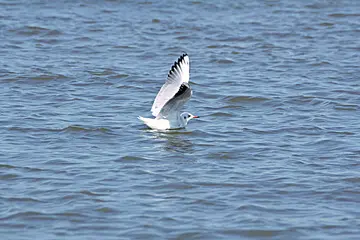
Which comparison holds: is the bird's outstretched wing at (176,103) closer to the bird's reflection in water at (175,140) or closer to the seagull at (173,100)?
the seagull at (173,100)

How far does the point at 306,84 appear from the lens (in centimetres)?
1329

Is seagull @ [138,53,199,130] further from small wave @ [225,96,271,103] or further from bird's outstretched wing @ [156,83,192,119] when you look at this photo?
small wave @ [225,96,271,103]

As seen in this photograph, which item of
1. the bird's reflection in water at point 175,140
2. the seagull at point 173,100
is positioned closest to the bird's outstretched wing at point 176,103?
the seagull at point 173,100

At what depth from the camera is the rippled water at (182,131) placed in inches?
286

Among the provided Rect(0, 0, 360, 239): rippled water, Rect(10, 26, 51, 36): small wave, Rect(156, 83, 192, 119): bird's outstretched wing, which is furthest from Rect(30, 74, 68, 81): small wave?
Rect(10, 26, 51, 36): small wave

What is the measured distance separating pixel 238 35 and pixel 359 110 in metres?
5.66

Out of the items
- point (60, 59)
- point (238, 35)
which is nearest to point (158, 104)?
point (60, 59)

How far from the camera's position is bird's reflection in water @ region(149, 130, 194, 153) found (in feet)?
32.0

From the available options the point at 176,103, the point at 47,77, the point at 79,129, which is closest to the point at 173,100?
the point at 176,103

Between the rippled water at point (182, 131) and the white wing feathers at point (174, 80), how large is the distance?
41 centimetres

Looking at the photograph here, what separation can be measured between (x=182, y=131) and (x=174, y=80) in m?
0.77

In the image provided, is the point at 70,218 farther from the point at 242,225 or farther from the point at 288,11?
the point at 288,11

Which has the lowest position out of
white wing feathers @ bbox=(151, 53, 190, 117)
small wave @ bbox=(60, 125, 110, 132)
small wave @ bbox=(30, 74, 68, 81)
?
small wave @ bbox=(60, 125, 110, 132)

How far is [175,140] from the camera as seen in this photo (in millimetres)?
10250
